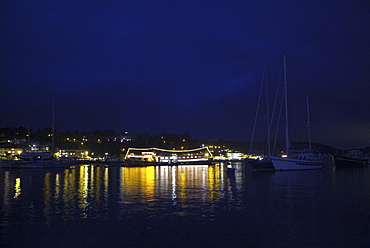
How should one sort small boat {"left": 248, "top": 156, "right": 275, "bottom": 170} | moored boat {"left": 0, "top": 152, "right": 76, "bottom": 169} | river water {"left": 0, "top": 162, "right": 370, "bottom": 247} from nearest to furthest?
river water {"left": 0, "top": 162, "right": 370, "bottom": 247}
small boat {"left": 248, "top": 156, "right": 275, "bottom": 170}
moored boat {"left": 0, "top": 152, "right": 76, "bottom": 169}

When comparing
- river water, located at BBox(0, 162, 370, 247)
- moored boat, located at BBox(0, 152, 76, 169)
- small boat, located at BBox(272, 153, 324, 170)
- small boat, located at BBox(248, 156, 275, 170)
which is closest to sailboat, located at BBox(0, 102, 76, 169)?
moored boat, located at BBox(0, 152, 76, 169)

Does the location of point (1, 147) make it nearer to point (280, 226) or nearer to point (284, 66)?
point (284, 66)

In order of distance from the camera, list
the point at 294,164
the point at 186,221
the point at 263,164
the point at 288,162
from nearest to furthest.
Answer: the point at 186,221
the point at 288,162
the point at 294,164
the point at 263,164

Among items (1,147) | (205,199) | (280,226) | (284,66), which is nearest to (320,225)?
(280,226)

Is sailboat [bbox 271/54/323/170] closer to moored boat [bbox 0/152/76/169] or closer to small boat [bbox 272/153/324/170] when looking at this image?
small boat [bbox 272/153/324/170]

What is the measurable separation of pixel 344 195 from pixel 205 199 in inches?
449

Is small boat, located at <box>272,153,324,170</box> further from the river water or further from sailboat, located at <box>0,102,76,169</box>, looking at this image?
sailboat, located at <box>0,102,76,169</box>

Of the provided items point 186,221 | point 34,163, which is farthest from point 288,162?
point 34,163

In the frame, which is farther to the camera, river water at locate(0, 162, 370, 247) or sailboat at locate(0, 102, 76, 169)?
sailboat at locate(0, 102, 76, 169)

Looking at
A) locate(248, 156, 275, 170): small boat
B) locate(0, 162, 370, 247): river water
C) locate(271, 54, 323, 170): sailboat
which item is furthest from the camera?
locate(248, 156, 275, 170): small boat

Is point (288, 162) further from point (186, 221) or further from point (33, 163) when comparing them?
point (33, 163)

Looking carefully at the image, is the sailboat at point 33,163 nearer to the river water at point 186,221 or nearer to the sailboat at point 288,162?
the sailboat at point 288,162

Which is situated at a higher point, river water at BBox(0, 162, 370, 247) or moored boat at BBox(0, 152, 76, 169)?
moored boat at BBox(0, 152, 76, 169)

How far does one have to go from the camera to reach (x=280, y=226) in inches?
607
